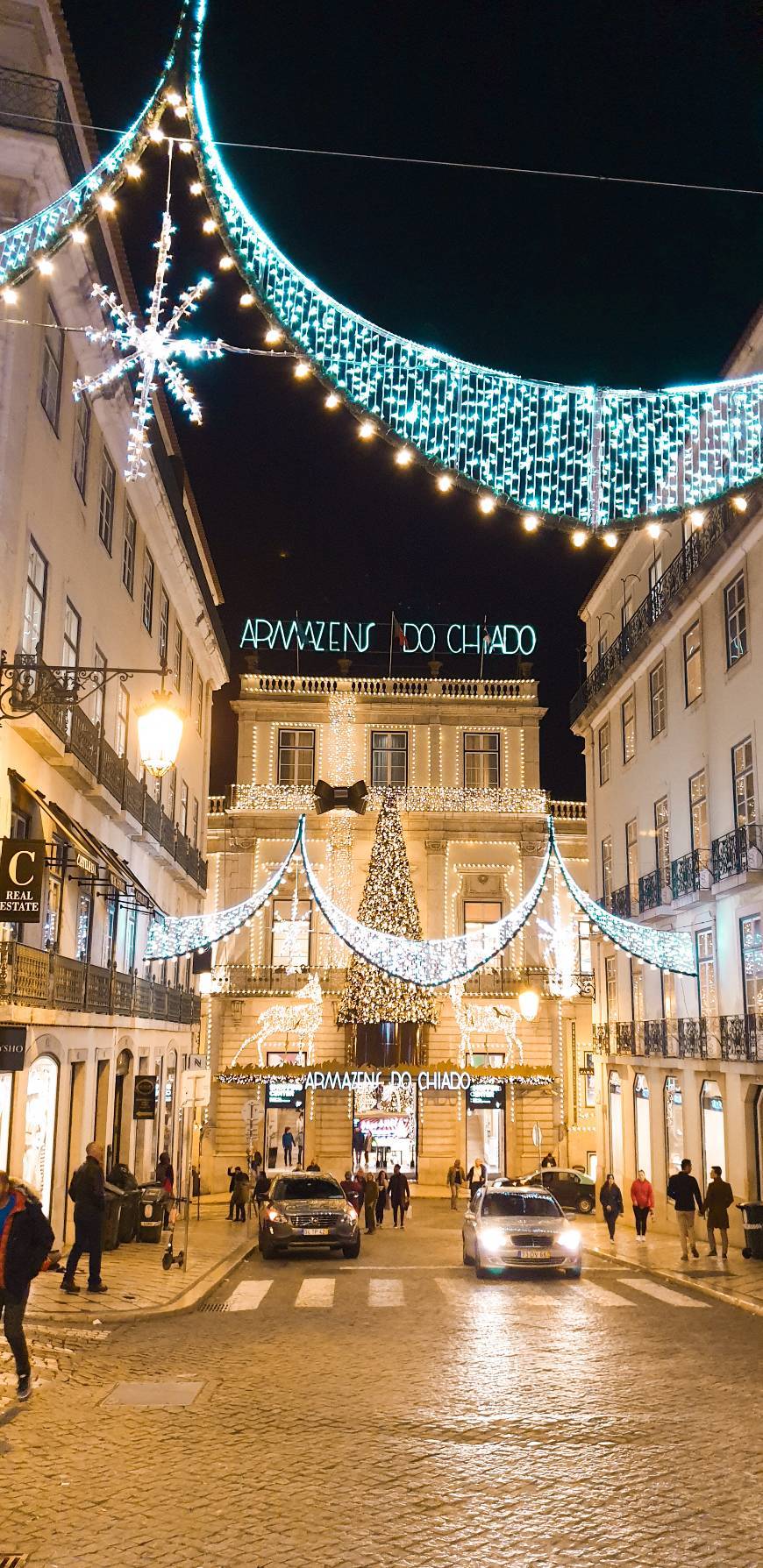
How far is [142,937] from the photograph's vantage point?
98.2ft

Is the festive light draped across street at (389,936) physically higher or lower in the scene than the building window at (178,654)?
lower

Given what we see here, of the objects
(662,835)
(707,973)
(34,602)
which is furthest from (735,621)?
(34,602)

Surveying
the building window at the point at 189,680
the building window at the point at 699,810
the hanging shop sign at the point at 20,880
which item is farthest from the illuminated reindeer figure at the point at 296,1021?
the hanging shop sign at the point at 20,880

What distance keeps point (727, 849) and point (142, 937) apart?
43.1 feet

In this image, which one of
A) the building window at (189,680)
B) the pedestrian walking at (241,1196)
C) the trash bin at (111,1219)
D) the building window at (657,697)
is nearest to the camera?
the trash bin at (111,1219)

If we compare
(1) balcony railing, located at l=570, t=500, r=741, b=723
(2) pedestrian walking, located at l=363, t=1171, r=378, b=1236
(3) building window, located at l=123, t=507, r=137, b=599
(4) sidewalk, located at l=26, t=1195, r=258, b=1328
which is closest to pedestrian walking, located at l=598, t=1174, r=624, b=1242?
(2) pedestrian walking, located at l=363, t=1171, r=378, b=1236

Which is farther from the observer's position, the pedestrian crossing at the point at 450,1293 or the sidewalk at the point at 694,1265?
the sidewalk at the point at 694,1265

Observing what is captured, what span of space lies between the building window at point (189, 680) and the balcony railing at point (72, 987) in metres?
8.68

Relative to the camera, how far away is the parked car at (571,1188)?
36.3 meters

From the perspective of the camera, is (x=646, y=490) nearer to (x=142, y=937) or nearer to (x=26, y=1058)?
(x=26, y=1058)

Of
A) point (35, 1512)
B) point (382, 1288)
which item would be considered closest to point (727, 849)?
point (382, 1288)

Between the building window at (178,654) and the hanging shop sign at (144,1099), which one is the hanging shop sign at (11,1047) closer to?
the hanging shop sign at (144,1099)

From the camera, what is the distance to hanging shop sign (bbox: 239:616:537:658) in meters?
48.9

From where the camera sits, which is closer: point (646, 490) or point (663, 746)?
point (646, 490)
